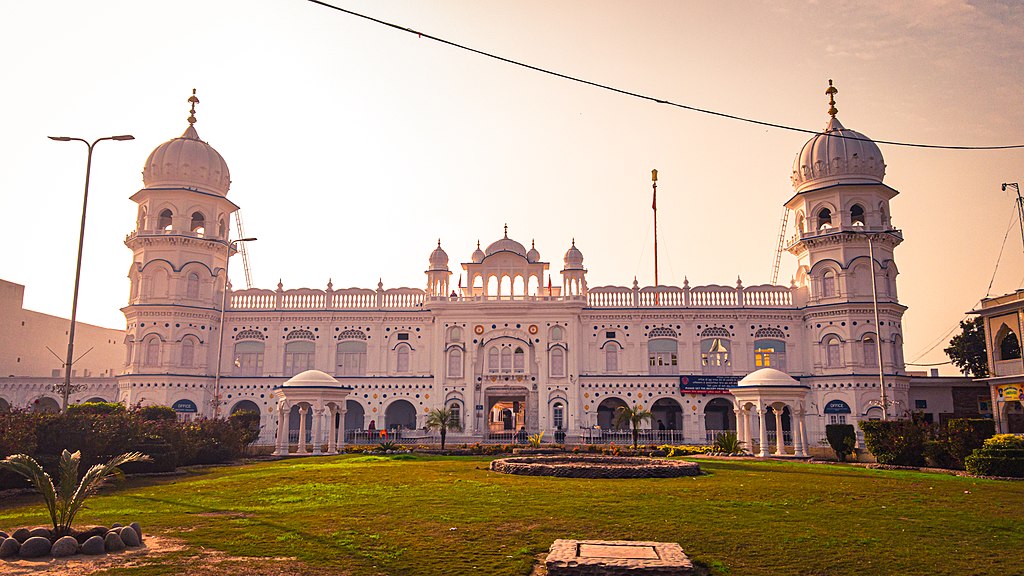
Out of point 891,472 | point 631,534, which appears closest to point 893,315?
point 891,472

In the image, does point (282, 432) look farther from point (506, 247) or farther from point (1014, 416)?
point (1014, 416)

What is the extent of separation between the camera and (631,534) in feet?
38.2

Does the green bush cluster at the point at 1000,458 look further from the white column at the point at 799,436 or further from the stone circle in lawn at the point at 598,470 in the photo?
the white column at the point at 799,436

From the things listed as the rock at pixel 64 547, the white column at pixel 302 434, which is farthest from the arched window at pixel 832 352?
the rock at pixel 64 547

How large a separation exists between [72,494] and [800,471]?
2042 centimetres

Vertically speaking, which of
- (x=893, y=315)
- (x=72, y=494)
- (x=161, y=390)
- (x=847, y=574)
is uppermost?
(x=893, y=315)

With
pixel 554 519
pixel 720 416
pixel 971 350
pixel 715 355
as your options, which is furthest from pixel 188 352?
pixel 971 350

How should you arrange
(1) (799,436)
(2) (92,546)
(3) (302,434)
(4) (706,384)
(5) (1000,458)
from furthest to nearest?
(4) (706,384), (3) (302,434), (1) (799,436), (5) (1000,458), (2) (92,546)

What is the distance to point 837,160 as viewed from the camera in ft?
148

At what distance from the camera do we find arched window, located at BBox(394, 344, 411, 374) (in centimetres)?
4700

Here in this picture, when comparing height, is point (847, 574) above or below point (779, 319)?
below

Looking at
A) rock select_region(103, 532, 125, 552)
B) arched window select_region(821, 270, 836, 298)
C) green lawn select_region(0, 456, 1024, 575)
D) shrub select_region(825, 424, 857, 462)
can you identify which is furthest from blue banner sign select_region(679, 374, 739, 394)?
rock select_region(103, 532, 125, 552)

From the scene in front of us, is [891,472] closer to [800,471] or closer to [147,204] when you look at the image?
[800,471]

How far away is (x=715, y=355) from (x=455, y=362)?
15356 mm
